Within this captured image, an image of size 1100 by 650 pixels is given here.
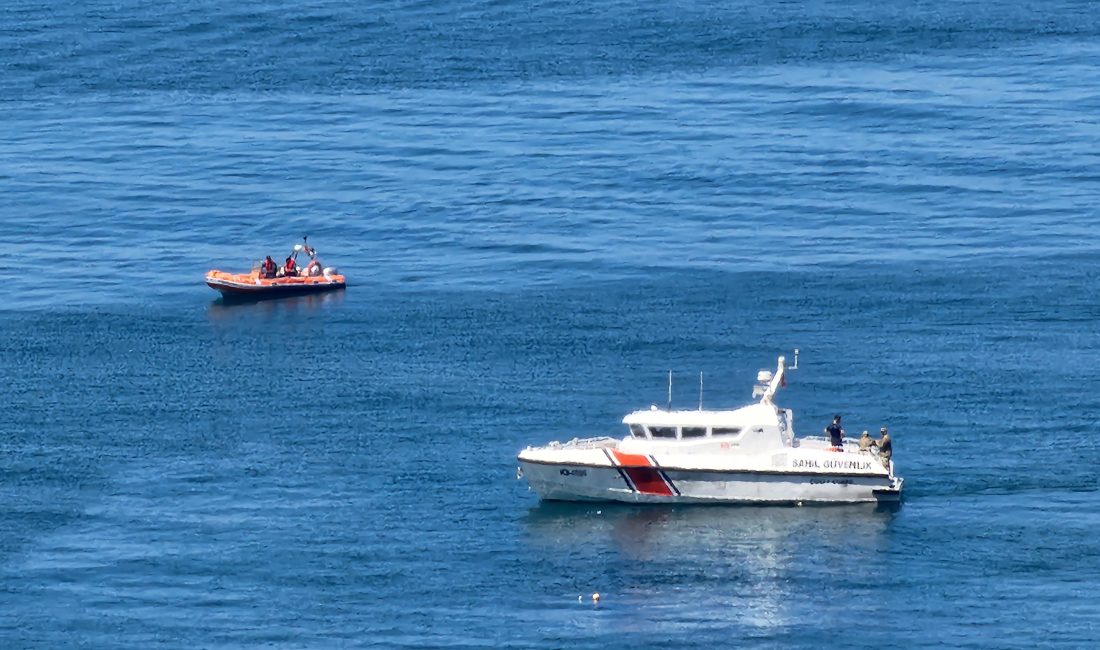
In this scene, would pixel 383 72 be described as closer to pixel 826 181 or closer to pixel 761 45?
pixel 761 45

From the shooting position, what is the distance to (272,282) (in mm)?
117438

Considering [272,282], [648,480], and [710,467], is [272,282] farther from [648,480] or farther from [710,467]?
[710,467]

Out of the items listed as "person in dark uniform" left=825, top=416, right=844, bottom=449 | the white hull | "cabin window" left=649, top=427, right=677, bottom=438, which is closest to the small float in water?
the white hull

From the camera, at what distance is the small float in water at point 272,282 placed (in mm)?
116812

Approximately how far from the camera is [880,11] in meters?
170

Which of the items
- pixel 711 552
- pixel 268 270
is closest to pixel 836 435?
pixel 711 552

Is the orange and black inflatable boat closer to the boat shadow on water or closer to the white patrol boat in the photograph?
the white patrol boat

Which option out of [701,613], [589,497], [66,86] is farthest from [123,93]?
[701,613]

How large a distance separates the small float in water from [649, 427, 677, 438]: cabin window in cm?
3279

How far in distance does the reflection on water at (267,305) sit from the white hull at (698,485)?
30.1 metres

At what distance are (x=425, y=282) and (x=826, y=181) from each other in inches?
1115

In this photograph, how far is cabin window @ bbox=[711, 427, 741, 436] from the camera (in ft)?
289

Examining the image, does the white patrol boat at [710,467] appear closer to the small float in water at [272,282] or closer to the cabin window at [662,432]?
the cabin window at [662,432]

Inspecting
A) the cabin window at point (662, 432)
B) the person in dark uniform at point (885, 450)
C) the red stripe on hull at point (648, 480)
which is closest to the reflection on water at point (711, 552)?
the red stripe on hull at point (648, 480)
